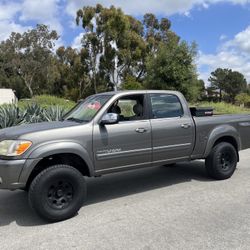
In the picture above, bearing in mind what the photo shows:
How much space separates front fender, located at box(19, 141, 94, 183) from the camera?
4.83 m

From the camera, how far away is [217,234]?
440cm

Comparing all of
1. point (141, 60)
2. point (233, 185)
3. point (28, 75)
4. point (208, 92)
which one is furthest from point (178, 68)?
point (208, 92)

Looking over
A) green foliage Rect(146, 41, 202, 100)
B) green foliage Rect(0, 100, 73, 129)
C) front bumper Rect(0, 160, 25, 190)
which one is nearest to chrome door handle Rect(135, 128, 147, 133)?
front bumper Rect(0, 160, 25, 190)

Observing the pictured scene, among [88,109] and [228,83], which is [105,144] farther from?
[228,83]

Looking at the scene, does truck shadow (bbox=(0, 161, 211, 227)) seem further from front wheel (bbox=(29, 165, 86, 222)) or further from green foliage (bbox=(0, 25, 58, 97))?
green foliage (bbox=(0, 25, 58, 97))

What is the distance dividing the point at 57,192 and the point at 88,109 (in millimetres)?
1568

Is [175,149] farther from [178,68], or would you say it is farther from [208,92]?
[208,92]

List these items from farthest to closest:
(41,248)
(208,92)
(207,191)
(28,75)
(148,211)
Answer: (208,92) → (28,75) → (207,191) → (148,211) → (41,248)

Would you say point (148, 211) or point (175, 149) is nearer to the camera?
point (148, 211)

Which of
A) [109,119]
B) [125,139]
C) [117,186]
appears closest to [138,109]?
[125,139]

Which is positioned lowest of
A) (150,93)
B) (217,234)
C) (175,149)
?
(217,234)

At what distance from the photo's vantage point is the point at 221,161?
279 inches

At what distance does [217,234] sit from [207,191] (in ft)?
6.30

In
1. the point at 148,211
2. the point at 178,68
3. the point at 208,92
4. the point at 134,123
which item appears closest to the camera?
the point at 148,211
